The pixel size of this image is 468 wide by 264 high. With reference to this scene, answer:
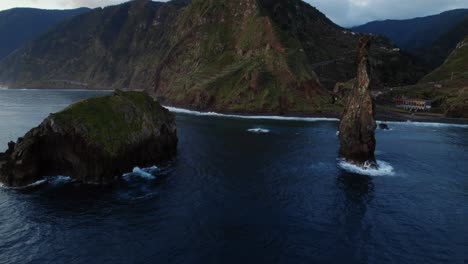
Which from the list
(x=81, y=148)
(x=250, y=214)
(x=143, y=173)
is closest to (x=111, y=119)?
(x=81, y=148)

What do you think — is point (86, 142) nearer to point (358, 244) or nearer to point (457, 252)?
point (358, 244)

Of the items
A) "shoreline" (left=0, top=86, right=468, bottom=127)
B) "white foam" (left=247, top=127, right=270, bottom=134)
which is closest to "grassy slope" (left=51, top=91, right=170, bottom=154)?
"white foam" (left=247, top=127, right=270, bottom=134)

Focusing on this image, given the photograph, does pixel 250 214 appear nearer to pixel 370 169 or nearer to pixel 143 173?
pixel 143 173

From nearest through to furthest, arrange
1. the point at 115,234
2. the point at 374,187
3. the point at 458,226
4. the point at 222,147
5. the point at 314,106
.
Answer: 1. the point at 115,234
2. the point at 458,226
3. the point at 374,187
4. the point at 222,147
5. the point at 314,106

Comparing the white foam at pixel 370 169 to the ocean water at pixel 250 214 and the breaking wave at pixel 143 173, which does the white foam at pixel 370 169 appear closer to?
the ocean water at pixel 250 214

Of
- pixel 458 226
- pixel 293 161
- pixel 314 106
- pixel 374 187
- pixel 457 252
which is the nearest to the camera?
pixel 457 252

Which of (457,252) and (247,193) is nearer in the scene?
(457,252)

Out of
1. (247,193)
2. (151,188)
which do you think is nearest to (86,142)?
(151,188)
